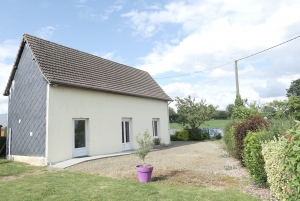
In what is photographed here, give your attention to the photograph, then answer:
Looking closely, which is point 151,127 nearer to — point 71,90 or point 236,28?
point 71,90

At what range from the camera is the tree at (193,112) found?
83.3 ft

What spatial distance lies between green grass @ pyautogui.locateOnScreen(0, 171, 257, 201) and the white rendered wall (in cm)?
376

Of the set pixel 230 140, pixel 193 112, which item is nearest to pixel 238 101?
pixel 230 140

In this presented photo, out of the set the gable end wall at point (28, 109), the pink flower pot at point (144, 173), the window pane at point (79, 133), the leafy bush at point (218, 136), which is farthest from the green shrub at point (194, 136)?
the pink flower pot at point (144, 173)

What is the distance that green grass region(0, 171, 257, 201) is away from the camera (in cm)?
541

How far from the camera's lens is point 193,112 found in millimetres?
25750

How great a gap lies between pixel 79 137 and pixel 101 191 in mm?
6938

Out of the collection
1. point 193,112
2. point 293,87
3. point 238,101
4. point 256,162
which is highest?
point 293,87

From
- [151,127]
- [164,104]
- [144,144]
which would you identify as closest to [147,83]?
[164,104]

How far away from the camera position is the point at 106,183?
6.85m

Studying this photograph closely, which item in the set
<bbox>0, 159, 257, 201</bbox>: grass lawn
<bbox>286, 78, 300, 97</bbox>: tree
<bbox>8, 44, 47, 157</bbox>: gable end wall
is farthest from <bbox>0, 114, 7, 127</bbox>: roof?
<bbox>286, 78, 300, 97</bbox>: tree

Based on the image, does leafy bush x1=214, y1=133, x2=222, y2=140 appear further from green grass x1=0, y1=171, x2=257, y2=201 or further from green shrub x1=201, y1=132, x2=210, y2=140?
green grass x1=0, y1=171, x2=257, y2=201

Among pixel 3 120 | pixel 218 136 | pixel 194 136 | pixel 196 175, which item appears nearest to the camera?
pixel 196 175

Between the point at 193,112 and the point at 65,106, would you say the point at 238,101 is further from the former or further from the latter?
the point at 65,106
